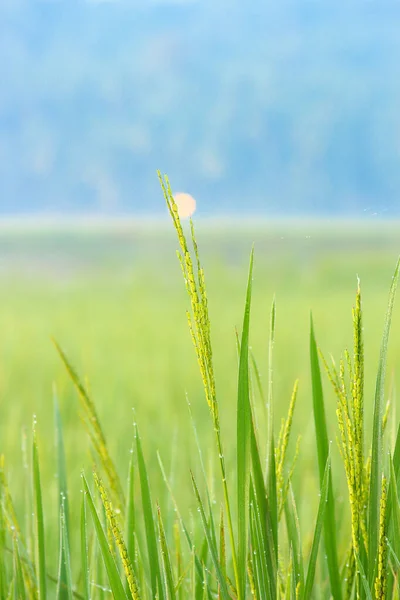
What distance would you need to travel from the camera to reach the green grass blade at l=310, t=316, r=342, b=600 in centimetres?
44

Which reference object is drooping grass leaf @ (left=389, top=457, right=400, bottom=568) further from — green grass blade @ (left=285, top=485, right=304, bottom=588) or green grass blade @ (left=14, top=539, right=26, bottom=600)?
green grass blade @ (left=14, top=539, right=26, bottom=600)

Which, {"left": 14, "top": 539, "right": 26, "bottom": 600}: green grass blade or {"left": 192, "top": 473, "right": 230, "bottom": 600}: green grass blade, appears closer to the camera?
{"left": 192, "top": 473, "right": 230, "bottom": 600}: green grass blade

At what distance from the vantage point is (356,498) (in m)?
0.38

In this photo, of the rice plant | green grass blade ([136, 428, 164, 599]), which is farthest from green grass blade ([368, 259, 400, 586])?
green grass blade ([136, 428, 164, 599])

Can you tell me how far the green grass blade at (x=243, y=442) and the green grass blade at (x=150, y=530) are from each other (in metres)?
0.07

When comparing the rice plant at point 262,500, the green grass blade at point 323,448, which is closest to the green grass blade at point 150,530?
the rice plant at point 262,500

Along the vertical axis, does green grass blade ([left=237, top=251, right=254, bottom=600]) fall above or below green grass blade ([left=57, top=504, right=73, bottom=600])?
above

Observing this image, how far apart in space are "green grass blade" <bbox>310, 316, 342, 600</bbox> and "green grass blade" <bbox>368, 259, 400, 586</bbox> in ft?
0.12

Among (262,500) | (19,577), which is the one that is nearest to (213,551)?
(262,500)

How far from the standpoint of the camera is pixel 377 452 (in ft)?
1.30

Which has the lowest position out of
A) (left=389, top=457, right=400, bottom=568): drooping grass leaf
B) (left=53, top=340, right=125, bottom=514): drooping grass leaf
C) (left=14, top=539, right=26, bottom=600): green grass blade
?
(left=14, top=539, right=26, bottom=600): green grass blade

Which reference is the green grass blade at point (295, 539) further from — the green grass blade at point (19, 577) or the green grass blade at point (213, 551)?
the green grass blade at point (19, 577)

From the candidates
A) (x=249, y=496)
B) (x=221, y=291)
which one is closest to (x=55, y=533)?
(x=249, y=496)

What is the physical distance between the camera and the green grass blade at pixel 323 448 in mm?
440
